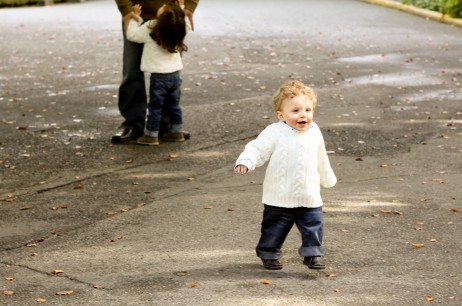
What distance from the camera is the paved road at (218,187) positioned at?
5.84 meters

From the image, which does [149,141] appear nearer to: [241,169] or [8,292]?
[241,169]

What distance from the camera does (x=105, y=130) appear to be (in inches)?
421

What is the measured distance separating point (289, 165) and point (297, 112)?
301 mm

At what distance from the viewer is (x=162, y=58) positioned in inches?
383

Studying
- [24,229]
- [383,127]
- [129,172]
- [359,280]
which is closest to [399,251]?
[359,280]

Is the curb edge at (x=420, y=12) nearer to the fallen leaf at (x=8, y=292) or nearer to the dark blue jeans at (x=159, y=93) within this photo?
the dark blue jeans at (x=159, y=93)

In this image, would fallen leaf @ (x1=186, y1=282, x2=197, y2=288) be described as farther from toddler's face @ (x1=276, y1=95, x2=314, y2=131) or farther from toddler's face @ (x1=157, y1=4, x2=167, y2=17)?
toddler's face @ (x1=157, y1=4, x2=167, y2=17)

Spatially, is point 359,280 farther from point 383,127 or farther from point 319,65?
point 319,65

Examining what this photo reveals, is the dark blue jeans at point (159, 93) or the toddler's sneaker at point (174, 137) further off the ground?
the dark blue jeans at point (159, 93)

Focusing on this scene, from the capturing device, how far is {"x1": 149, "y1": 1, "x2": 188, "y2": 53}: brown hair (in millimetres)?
9500

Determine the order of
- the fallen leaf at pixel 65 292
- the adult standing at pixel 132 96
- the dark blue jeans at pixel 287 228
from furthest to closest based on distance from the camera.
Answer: the adult standing at pixel 132 96
the dark blue jeans at pixel 287 228
the fallen leaf at pixel 65 292

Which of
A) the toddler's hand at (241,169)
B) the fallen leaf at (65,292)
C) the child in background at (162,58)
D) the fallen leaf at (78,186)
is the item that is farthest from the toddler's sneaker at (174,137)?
the fallen leaf at (65,292)

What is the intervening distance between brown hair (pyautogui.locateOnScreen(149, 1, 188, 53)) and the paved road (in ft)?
3.14

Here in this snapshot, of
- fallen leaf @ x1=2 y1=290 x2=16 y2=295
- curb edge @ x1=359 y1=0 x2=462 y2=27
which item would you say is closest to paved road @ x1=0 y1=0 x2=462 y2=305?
fallen leaf @ x1=2 y1=290 x2=16 y2=295
